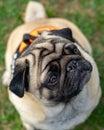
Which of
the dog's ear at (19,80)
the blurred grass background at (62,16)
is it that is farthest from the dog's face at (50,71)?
the blurred grass background at (62,16)

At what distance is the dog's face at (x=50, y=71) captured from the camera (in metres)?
2.33

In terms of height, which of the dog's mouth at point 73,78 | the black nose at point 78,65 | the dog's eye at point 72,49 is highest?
the dog's eye at point 72,49

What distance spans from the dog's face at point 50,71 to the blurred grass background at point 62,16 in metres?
0.92

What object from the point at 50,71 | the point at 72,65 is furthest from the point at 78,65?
the point at 50,71

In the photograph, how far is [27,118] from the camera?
9.35 ft

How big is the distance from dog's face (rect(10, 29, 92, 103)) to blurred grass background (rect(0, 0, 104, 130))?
0.92m

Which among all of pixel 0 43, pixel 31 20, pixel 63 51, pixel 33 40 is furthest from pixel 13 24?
pixel 63 51

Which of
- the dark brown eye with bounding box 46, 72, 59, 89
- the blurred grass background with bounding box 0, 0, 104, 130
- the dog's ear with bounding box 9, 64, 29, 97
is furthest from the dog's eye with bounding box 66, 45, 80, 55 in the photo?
the blurred grass background with bounding box 0, 0, 104, 130

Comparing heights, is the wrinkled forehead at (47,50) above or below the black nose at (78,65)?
above

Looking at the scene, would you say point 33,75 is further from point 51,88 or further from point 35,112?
point 35,112

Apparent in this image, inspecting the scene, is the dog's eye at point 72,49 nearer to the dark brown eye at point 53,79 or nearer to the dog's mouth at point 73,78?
the dog's mouth at point 73,78

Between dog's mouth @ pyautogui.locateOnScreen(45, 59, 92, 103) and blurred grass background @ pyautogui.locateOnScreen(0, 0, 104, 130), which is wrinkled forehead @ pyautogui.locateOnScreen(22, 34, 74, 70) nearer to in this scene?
dog's mouth @ pyautogui.locateOnScreen(45, 59, 92, 103)

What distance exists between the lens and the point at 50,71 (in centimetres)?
232

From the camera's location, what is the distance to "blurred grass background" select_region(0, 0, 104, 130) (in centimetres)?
338
